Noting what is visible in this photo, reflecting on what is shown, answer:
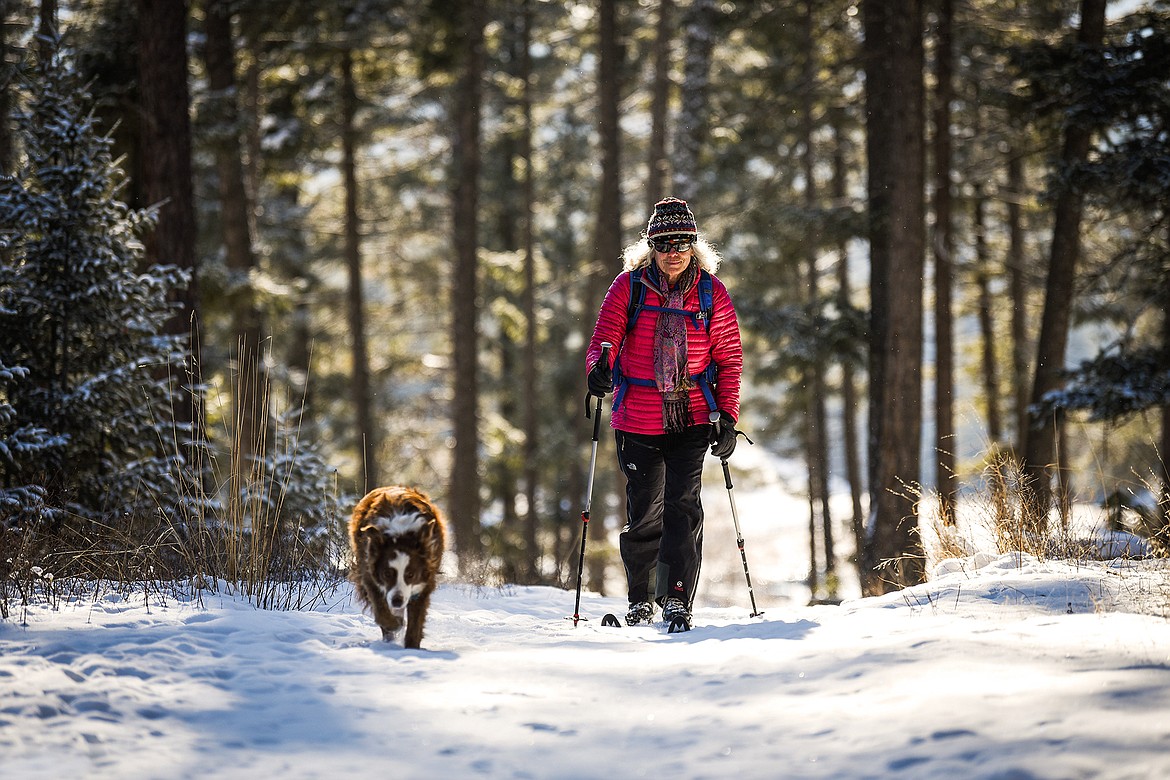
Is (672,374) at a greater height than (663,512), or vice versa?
(672,374)

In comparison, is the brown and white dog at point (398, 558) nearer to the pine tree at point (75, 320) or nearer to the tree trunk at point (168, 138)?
the pine tree at point (75, 320)

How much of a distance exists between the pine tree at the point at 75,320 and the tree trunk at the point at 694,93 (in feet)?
29.2

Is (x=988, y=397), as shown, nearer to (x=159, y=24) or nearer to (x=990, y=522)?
(x=990, y=522)

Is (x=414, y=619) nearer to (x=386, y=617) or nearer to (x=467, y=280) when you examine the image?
(x=386, y=617)

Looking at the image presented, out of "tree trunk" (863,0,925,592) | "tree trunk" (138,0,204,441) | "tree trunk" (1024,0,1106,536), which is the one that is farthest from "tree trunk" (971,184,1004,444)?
"tree trunk" (138,0,204,441)

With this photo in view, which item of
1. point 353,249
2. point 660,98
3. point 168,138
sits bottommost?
point 168,138

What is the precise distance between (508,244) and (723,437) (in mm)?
20267

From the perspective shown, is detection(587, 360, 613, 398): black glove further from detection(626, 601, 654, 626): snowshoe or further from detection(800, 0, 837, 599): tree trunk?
detection(800, 0, 837, 599): tree trunk

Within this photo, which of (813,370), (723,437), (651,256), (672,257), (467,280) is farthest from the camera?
(813,370)

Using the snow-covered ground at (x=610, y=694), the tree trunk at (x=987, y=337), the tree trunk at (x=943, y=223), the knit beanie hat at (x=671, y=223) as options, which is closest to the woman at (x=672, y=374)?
the knit beanie hat at (x=671, y=223)

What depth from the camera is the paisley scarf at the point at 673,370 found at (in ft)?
18.6

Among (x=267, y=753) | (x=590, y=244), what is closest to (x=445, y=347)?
(x=590, y=244)

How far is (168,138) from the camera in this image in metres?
10.2

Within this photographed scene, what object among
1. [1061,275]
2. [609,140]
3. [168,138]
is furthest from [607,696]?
[609,140]
